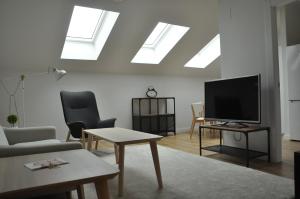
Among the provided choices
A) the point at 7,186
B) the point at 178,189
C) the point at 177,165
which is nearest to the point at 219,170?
the point at 177,165

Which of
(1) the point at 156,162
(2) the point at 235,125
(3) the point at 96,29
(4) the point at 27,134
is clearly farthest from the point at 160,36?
(1) the point at 156,162

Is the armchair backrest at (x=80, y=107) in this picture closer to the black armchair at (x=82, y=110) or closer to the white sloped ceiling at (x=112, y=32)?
the black armchair at (x=82, y=110)

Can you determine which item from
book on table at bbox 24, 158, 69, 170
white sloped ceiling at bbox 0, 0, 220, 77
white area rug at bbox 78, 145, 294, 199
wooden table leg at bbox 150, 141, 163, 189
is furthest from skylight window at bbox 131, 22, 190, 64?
book on table at bbox 24, 158, 69, 170

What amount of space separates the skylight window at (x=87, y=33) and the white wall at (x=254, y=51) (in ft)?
6.63

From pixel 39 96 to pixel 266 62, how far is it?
3948 millimetres

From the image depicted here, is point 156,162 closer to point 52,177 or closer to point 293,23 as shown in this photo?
point 52,177

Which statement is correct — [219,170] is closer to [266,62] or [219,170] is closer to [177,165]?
[177,165]

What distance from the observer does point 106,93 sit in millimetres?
5465

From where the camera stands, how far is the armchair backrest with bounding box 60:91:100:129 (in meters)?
4.06

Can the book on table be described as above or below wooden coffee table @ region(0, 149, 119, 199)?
above

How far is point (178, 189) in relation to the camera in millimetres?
2328

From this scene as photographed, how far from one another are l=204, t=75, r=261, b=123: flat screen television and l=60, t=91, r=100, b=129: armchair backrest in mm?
1937

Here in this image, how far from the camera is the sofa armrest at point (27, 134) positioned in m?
2.87

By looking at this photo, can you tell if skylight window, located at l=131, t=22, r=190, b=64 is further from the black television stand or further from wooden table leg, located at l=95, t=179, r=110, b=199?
wooden table leg, located at l=95, t=179, r=110, b=199
